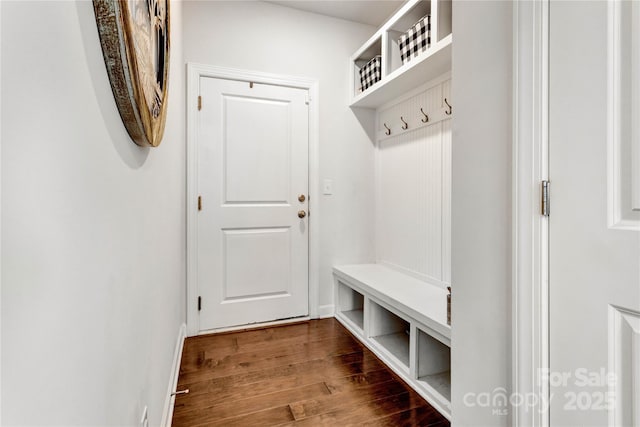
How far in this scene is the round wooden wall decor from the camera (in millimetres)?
493

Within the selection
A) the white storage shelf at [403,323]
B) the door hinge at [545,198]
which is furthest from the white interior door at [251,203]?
the door hinge at [545,198]

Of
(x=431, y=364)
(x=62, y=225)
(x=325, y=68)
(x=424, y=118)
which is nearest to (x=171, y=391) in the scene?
(x=431, y=364)

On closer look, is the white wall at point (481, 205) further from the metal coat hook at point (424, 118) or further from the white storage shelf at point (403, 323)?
the metal coat hook at point (424, 118)

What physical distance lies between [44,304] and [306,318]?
2.49 meters

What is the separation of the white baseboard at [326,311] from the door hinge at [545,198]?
2.16 metres

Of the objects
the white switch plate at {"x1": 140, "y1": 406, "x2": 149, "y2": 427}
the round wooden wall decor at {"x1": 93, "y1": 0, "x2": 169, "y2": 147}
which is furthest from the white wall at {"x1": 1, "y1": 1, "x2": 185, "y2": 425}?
the white switch plate at {"x1": 140, "y1": 406, "x2": 149, "y2": 427}

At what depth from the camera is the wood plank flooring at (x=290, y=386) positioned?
1.46m

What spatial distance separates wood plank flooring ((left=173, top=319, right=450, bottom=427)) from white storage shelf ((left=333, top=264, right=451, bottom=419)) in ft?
0.23

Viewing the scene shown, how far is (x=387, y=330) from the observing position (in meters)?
2.28

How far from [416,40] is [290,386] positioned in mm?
2200

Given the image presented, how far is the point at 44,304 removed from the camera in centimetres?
34

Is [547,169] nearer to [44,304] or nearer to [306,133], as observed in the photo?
[44,304]

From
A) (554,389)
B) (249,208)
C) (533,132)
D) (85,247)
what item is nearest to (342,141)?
(249,208)

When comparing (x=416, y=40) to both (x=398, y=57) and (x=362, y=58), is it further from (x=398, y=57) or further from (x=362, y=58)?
(x=362, y=58)
